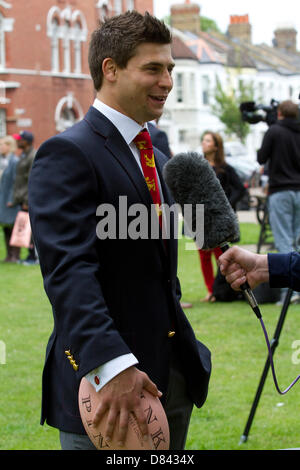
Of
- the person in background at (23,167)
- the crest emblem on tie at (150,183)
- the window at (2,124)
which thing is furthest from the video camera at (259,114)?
the window at (2,124)

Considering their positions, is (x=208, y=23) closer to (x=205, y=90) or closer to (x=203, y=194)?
(x=205, y=90)

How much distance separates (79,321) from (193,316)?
20.1 ft

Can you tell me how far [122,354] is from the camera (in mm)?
2480

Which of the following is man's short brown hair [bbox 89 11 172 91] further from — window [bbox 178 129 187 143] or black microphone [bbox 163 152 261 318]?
window [bbox 178 129 187 143]

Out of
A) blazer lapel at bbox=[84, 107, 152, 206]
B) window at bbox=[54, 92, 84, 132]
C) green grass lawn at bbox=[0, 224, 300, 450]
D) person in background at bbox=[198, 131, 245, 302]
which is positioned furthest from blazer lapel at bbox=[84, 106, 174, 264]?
window at bbox=[54, 92, 84, 132]

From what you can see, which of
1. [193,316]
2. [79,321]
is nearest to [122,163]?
[79,321]

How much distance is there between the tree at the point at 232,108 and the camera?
53812mm

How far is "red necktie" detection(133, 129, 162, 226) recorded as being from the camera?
2.91 m

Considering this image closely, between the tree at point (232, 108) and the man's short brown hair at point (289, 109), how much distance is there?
44123 mm

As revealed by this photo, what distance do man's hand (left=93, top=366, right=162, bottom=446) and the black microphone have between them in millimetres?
581

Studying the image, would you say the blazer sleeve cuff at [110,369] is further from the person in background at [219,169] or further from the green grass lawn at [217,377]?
the person in background at [219,169]

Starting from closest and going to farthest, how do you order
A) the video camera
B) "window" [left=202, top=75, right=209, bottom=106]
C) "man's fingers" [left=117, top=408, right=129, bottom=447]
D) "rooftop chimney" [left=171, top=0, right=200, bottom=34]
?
"man's fingers" [left=117, top=408, right=129, bottom=447], the video camera, "window" [left=202, top=75, right=209, bottom=106], "rooftop chimney" [left=171, top=0, right=200, bottom=34]

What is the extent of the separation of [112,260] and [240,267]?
21.4 inches
